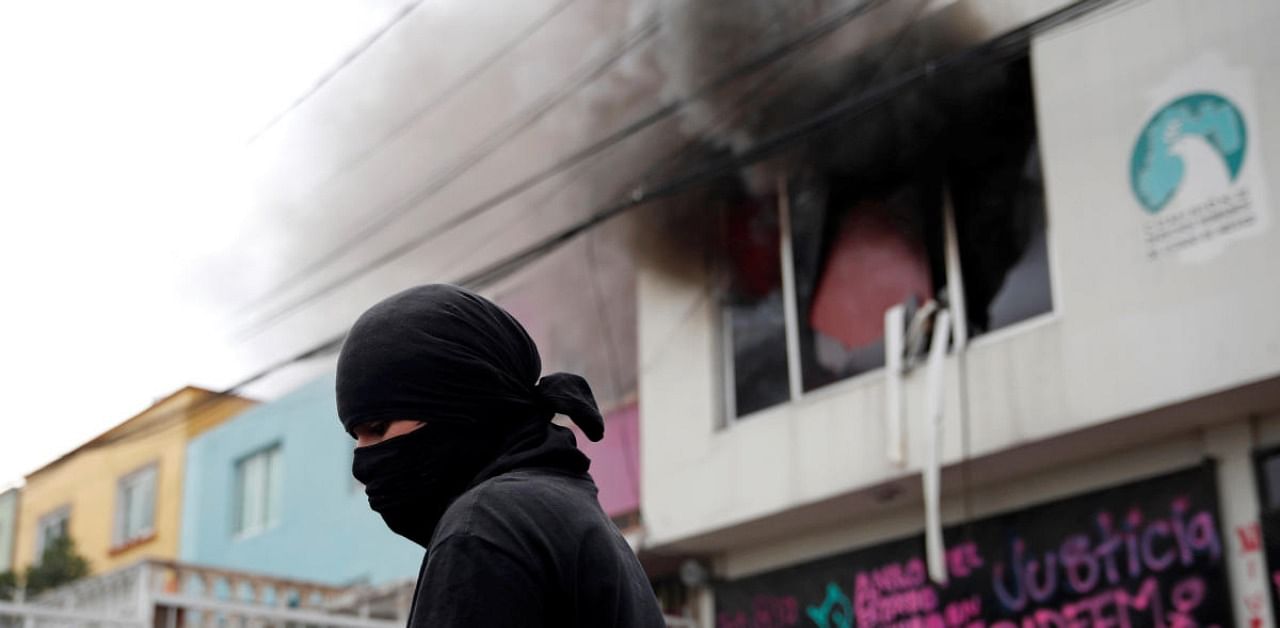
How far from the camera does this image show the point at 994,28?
11219 mm

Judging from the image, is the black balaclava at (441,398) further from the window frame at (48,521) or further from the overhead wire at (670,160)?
the window frame at (48,521)

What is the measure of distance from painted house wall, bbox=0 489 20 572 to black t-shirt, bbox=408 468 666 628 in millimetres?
27772

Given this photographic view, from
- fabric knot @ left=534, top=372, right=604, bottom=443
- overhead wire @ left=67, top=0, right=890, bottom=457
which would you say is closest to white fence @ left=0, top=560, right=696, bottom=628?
overhead wire @ left=67, top=0, right=890, bottom=457

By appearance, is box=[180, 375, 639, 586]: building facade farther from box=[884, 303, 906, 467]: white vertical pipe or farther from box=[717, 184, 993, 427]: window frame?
box=[884, 303, 906, 467]: white vertical pipe

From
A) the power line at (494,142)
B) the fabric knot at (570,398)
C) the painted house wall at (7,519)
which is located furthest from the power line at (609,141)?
the painted house wall at (7,519)

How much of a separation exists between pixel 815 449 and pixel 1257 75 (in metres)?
3.89

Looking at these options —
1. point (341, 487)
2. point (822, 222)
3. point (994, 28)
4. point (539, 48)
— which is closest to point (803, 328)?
point (822, 222)

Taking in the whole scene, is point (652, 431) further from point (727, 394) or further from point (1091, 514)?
point (1091, 514)

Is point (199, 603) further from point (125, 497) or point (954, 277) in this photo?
point (125, 497)

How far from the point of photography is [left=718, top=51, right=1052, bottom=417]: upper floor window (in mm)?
10859

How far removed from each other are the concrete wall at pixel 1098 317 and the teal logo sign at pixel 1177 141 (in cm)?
8

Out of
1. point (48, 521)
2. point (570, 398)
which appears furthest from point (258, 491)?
point (570, 398)

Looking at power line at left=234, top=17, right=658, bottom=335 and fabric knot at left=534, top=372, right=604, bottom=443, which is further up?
power line at left=234, top=17, right=658, bottom=335

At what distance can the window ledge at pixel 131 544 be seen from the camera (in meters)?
24.8
